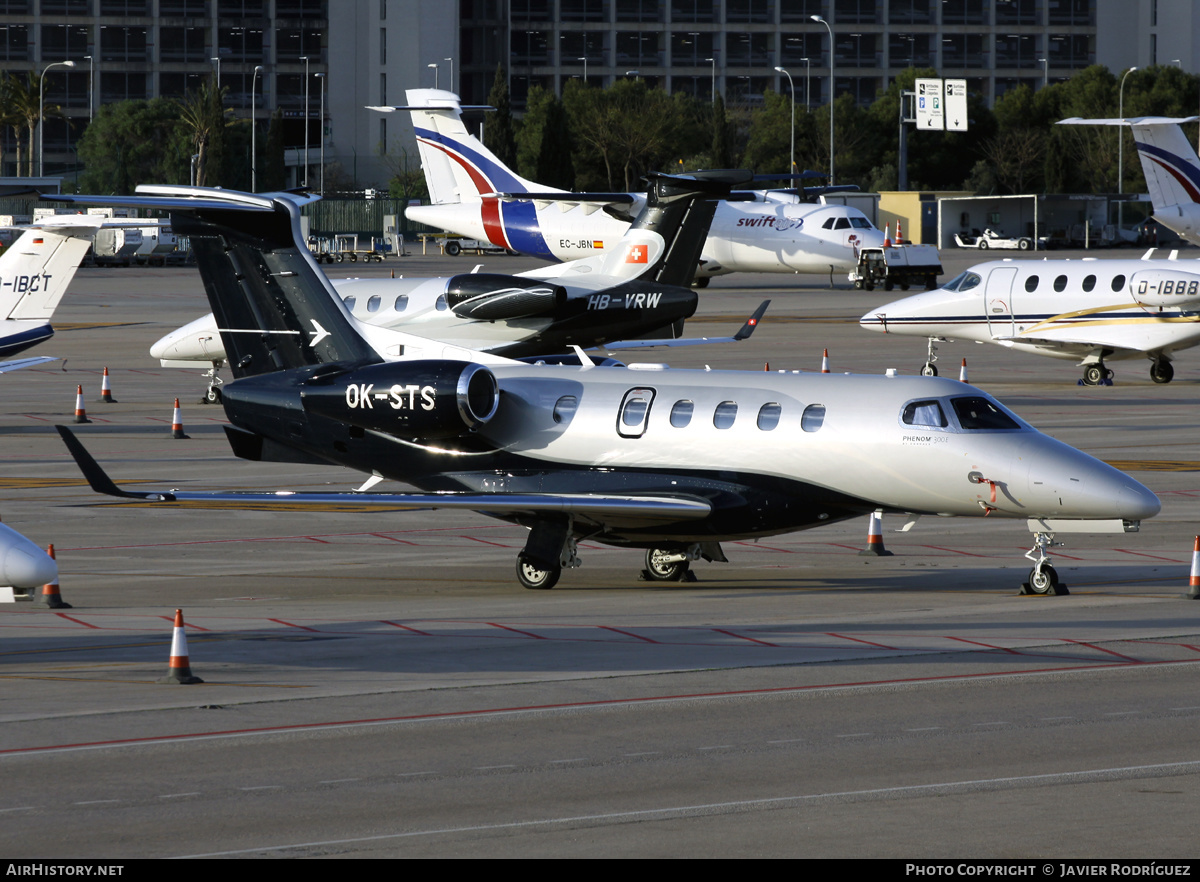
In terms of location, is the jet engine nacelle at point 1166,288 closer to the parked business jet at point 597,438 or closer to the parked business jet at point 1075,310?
the parked business jet at point 1075,310

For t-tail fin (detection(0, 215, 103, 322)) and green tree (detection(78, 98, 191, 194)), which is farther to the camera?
green tree (detection(78, 98, 191, 194))

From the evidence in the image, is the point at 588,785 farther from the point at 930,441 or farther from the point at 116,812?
the point at 930,441

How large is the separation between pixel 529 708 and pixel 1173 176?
43031mm

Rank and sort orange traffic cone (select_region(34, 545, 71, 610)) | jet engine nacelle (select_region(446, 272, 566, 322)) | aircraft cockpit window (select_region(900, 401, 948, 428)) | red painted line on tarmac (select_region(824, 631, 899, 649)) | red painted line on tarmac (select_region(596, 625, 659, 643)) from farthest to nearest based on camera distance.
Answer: jet engine nacelle (select_region(446, 272, 566, 322)) → aircraft cockpit window (select_region(900, 401, 948, 428)) → orange traffic cone (select_region(34, 545, 71, 610)) → red painted line on tarmac (select_region(596, 625, 659, 643)) → red painted line on tarmac (select_region(824, 631, 899, 649))

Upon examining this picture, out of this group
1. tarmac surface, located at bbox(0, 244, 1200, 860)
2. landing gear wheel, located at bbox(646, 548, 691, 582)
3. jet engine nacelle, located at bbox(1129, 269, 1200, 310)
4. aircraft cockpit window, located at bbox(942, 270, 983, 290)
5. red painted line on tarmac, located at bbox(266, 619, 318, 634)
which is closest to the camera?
tarmac surface, located at bbox(0, 244, 1200, 860)

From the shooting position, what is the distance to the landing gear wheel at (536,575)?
68.4 feet

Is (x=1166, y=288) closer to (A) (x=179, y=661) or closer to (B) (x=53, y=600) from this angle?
(B) (x=53, y=600)

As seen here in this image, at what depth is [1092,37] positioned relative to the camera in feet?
554

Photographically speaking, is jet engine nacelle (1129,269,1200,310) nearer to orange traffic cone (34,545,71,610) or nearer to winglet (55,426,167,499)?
winglet (55,426,167,499)

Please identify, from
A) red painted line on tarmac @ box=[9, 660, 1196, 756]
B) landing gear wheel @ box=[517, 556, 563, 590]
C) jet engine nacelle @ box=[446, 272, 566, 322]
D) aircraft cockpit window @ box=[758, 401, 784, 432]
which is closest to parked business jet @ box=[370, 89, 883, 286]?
jet engine nacelle @ box=[446, 272, 566, 322]

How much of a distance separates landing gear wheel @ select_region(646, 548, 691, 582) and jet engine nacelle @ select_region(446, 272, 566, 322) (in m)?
14.0

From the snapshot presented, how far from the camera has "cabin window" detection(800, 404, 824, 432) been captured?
813 inches
